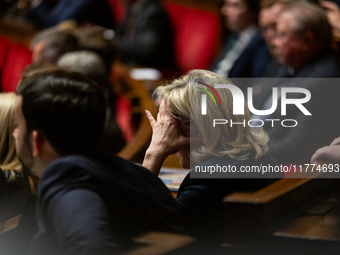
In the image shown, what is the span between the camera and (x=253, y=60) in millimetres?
2342

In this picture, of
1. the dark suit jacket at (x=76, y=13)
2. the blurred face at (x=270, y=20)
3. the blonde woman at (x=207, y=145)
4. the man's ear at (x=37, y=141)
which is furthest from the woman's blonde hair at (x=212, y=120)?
the dark suit jacket at (x=76, y=13)

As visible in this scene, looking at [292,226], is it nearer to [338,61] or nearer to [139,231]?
[139,231]

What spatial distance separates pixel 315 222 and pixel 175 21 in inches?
114

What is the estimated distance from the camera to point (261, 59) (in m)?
2.29

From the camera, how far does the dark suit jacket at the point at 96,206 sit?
62 cm

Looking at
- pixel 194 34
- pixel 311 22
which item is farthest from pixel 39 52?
pixel 194 34

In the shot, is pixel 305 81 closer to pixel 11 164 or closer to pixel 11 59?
pixel 11 164

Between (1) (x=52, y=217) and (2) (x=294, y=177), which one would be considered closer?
(1) (x=52, y=217)

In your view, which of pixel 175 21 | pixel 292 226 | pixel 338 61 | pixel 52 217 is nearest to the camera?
pixel 52 217

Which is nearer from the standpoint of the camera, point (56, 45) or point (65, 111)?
point (65, 111)

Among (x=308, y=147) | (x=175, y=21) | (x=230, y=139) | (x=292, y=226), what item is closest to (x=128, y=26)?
(x=175, y=21)

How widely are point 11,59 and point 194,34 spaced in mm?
1361

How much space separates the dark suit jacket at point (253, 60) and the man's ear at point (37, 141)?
Result: 1659mm

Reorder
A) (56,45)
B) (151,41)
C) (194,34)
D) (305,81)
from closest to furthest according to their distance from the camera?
1. (305,81)
2. (56,45)
3. (151,41)
4. (194,34)
